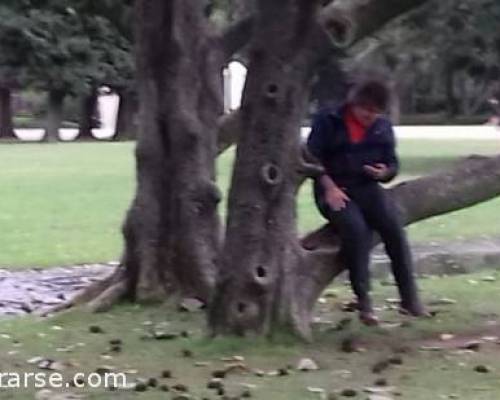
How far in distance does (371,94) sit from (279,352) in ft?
5.51

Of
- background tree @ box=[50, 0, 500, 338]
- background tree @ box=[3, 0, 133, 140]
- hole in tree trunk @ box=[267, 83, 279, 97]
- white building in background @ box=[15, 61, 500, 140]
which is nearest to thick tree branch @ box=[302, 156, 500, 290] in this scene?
background tree @ box=[50, 0, 500, 338]

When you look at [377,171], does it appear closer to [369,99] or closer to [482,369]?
[369,99]

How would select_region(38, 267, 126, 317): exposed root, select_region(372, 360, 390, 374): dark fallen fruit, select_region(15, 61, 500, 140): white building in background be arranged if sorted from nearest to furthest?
1. select_region(372, 360, 390, 374): dark fallen fruit
2. select_region(38, 267, 126, 317): exposed root
3. select_region(15, 61, 500, 140): white building in background

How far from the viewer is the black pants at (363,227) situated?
27.7 ft

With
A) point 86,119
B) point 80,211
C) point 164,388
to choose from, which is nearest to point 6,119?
point 86,119

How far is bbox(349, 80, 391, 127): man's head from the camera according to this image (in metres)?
8.30

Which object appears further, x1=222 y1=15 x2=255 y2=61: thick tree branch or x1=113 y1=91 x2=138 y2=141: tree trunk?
x1=113 y1=91 x2=138 y2=141: tree trunk

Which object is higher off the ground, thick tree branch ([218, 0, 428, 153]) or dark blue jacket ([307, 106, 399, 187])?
thick tree branch ([218, 0, 428, 153])

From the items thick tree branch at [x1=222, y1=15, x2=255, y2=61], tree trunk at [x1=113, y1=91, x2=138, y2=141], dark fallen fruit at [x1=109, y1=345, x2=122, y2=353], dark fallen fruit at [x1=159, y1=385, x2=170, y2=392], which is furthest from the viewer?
tree trunk at [x1=113, y1=91, x2=138, y2=141]

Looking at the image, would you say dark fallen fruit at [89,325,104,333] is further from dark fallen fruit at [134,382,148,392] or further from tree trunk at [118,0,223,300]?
dark fallen fruit at [134,382,148,392]

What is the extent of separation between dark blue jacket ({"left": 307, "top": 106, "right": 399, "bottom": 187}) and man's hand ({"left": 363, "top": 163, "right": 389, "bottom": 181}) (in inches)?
1.0

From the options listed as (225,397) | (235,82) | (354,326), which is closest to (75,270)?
(354,326)

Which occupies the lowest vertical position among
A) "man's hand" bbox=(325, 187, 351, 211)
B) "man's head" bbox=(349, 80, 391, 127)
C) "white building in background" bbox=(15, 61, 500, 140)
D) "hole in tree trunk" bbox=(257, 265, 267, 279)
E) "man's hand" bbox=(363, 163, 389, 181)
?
"white building in background" bbox=(15, 61, 500, 140)

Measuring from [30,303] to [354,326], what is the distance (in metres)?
3.29
